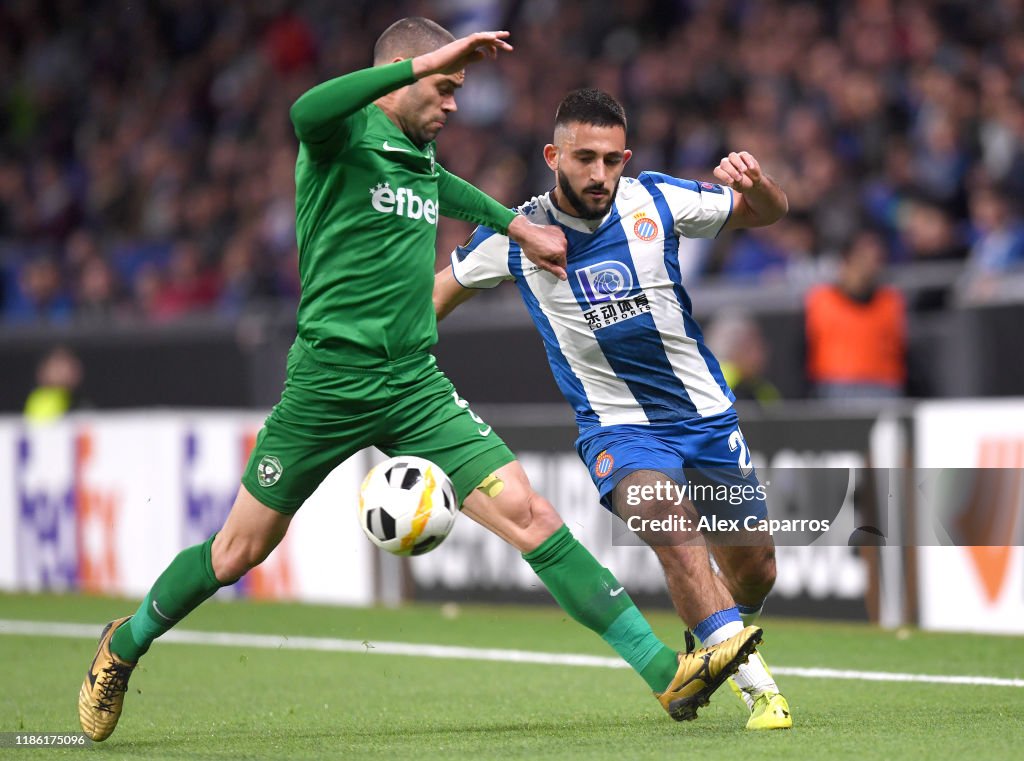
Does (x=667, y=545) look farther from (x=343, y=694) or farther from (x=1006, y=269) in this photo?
(x=1006, y=269)

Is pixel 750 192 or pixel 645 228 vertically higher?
pixel 750 192

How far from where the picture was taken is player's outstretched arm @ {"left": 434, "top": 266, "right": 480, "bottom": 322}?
22.2ft

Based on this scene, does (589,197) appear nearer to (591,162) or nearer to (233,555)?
(591,162)

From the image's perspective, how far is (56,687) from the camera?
8.05 metres

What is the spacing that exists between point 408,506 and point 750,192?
177 centimetres

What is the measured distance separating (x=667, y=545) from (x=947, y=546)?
12.5 ft

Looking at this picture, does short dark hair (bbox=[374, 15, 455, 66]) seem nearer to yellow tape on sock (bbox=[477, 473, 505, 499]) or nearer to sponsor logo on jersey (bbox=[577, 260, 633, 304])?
sponsor logo on jersey (bbox=[577, 260, 633, 304])

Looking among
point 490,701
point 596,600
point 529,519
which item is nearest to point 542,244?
point 529,519

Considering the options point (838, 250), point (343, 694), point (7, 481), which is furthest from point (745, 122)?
point (343, 694)

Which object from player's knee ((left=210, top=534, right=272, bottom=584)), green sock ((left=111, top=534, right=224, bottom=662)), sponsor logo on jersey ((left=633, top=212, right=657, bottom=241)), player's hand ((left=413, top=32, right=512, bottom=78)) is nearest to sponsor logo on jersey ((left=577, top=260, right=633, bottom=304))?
sponsor logo on jersey ((left=633, top=212, right=657, bottom=241))

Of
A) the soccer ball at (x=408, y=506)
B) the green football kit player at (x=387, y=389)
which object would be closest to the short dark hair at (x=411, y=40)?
the green football kit player at (x=387, y=389)

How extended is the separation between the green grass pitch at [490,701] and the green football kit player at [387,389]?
39 centimetres

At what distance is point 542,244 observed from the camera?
6.09 metres

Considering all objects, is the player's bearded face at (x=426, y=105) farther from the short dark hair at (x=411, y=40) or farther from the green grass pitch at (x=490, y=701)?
the green grass pitch at (x=490, y=701)
